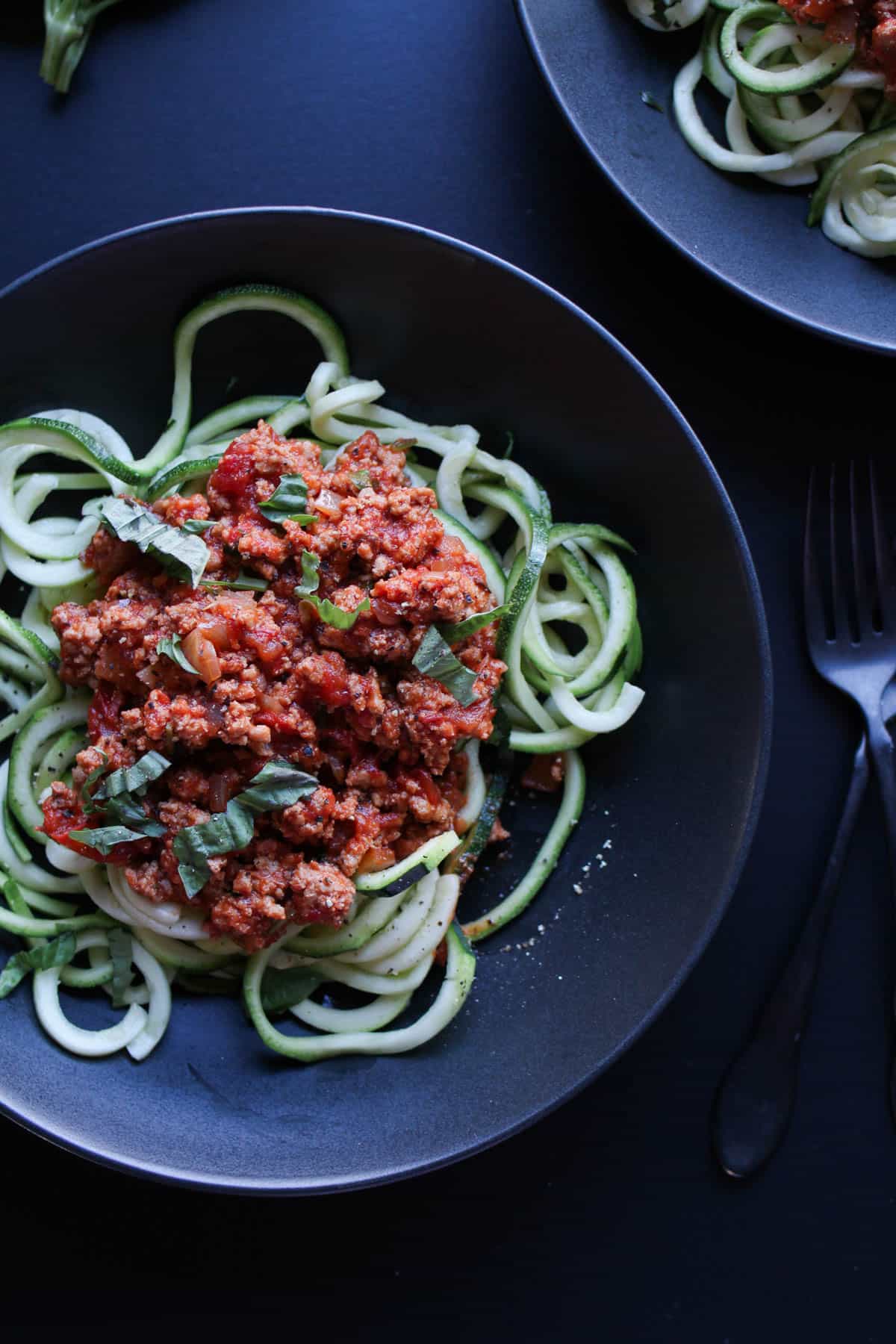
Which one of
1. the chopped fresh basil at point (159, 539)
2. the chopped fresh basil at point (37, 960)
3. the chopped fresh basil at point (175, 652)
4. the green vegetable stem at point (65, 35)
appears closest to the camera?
the chopped fresh basil at point (175, 652)

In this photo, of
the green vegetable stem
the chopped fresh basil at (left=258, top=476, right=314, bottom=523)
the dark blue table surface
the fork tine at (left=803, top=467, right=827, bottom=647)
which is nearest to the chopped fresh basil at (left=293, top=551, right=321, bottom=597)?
the chopped fresh basil at (left=258, top=476, right=314, bottom=523)

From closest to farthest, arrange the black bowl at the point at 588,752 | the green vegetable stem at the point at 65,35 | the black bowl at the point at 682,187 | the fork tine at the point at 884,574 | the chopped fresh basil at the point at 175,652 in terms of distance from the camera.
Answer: the chopped fresh basil at the point at 175,652
the black bowl at the point at 588,752
the black bowl at the point at 682,187
the green vegetable stem at the point at 65,35
the fork tine at the point at 884,574

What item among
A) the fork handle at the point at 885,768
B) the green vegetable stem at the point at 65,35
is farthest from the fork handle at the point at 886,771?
the green vegetable stem at the point at 65,35

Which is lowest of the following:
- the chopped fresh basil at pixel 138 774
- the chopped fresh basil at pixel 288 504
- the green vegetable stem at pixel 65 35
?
the chopped fresh basil at pixel 138 774

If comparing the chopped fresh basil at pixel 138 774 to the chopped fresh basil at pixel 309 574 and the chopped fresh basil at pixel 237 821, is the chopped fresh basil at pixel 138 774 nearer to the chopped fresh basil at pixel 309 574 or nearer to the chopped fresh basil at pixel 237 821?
the chopped fresh basil at pixel 237 821

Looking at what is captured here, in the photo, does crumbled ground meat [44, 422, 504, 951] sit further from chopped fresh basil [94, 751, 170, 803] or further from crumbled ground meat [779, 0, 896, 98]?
crumbled ground meat [779, 0, 896, 98]

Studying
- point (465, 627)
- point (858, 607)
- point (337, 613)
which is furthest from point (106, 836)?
point (858, 607)

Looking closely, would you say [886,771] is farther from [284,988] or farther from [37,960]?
[37,960]

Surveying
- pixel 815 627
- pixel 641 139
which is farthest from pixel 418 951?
pixel 641 139
